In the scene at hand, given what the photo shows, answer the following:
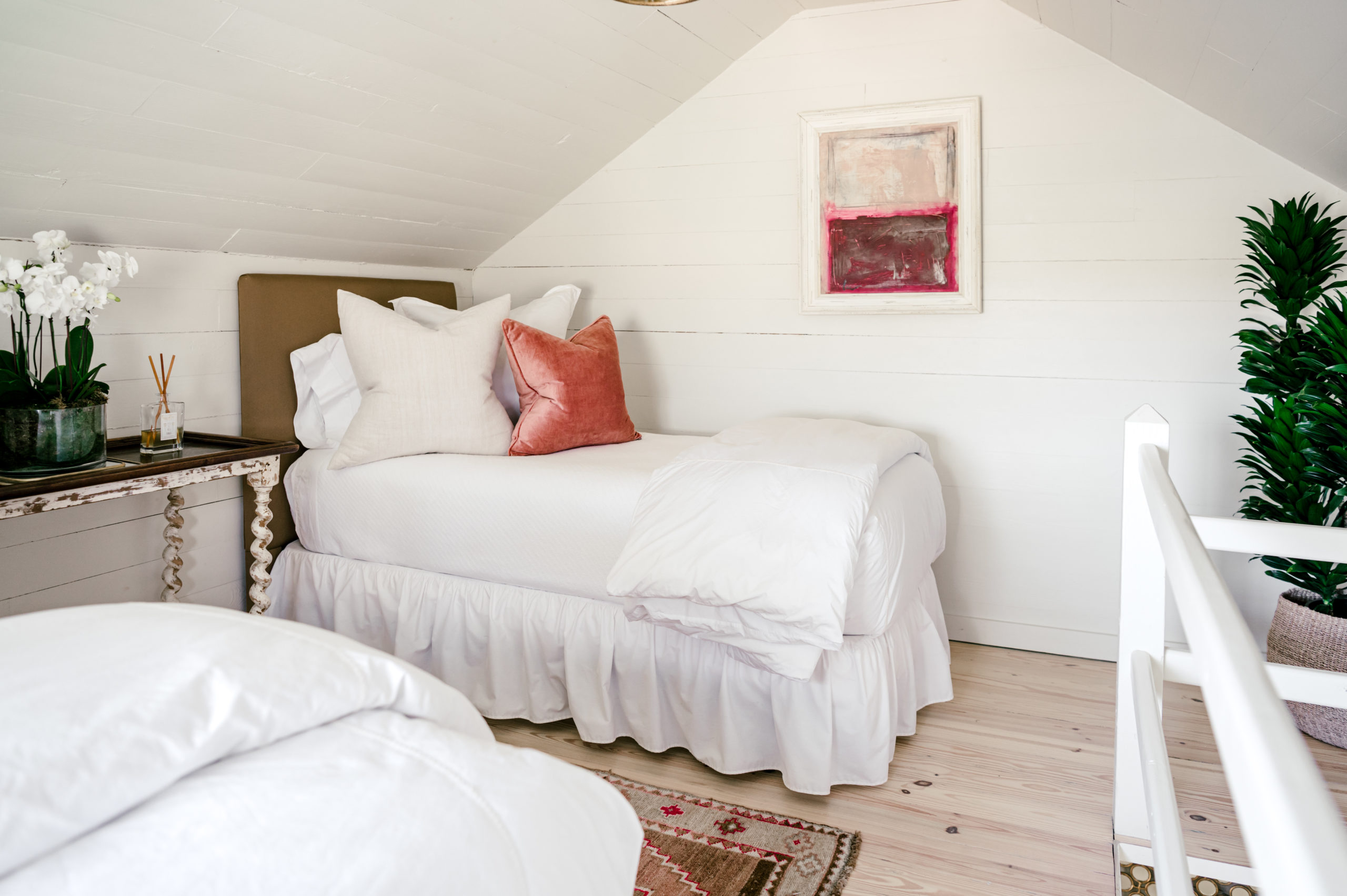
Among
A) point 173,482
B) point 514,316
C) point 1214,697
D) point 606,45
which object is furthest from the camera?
point 514,316

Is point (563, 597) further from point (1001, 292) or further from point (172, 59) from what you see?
point (1001, 292)

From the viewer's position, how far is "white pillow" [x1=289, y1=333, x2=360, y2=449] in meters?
2.85

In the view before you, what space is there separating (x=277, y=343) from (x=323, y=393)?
207 millimetres

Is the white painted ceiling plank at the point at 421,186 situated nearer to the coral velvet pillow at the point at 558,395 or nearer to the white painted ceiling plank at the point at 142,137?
the white painted ceiling plank at the point at 142,137

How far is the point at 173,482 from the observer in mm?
2162

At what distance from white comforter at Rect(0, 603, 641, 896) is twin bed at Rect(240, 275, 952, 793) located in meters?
1.32

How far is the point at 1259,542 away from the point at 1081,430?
5.30 feet

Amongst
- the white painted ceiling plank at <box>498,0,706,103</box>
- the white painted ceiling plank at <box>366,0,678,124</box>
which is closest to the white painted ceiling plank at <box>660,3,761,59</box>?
the white painted ceiling plank at <box>498,0,706,103</box>

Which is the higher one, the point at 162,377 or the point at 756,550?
the point at 162,377

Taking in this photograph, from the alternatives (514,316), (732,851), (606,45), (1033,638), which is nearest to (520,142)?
(606,45)

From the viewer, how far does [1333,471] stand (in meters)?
2.17

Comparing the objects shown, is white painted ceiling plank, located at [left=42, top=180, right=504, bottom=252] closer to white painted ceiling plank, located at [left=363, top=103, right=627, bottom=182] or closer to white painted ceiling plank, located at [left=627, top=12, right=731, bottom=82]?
white painted ceiling plank, located at [left=363, top=103, right=627, bottom=182]

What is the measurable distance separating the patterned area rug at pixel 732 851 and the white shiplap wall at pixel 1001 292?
4.43 ft

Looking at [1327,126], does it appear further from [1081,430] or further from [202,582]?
[202,582]
